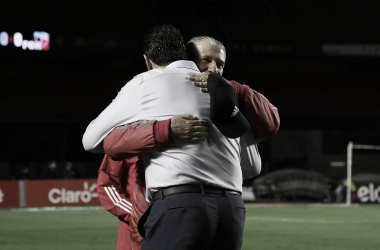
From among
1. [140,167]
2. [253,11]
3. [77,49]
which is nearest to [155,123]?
[140,167]

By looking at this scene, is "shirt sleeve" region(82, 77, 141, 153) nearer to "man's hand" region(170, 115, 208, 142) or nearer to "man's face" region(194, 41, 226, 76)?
"man's hand" region(170, 115, 208, 142)

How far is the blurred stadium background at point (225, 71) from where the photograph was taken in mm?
30891

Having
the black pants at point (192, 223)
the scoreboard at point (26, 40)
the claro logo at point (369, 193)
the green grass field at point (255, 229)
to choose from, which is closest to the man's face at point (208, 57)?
the black pants at point (192, 223)

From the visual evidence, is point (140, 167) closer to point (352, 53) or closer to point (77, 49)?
point (77, 49)

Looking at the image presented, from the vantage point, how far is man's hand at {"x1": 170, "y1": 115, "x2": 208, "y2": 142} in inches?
103

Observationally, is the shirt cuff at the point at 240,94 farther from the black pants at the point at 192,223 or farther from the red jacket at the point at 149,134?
the black pants at the point at 192,223

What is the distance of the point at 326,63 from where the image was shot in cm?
3594

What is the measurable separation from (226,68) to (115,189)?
29.2m

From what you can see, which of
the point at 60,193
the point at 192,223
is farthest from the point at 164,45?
the point at 60,193

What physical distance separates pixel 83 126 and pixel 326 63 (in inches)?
570

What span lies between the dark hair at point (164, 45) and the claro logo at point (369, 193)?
A: 21236 mm

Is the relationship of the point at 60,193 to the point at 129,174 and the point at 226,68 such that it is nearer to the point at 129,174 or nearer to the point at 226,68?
the point at 226,68

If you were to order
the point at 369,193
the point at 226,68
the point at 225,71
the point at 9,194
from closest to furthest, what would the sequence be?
the point at 9,194 → the point at 369,193 → the point at 225,71 → the point at 226,68

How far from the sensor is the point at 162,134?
261cm
